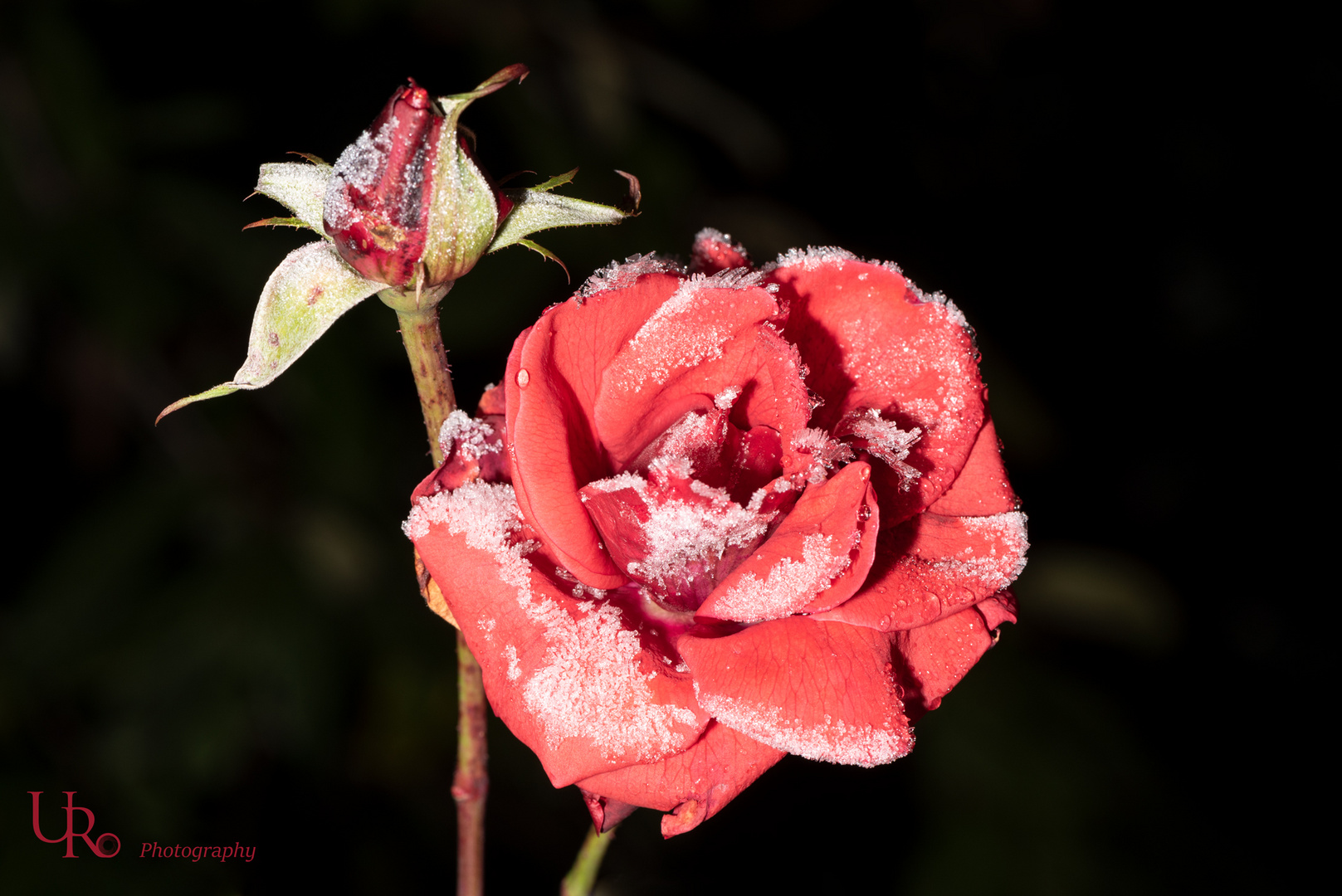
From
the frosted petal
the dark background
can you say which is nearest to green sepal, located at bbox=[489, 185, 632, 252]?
the frosted petal

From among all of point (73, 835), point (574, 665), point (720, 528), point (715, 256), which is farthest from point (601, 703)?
point (73, 835)

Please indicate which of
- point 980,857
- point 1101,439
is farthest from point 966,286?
point 980,857

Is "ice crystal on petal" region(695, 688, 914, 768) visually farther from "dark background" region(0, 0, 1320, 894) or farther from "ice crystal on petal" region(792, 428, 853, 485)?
"dark background" region(0, 0, 1320, 894)

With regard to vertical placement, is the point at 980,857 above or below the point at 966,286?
below

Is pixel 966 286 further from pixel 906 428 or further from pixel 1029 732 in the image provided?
pixel 906 428

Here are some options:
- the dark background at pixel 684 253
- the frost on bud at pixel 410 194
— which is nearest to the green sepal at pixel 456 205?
the frost on bud at pixel 410 194

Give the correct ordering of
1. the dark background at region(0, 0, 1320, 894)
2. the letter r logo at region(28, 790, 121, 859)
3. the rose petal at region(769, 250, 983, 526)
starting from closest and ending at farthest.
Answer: the rose petal at region(769, 250, 983, 526), the letter r logo at region(28, 790, 121, 859), the dark background at region(0, 0, 1320, 894)

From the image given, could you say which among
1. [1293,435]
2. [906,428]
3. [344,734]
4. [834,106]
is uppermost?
[906,428]
